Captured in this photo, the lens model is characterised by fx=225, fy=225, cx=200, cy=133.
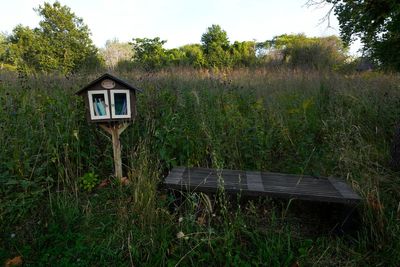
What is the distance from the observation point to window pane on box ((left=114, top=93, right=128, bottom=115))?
2.37 meters

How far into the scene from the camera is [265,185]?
2.03 meters

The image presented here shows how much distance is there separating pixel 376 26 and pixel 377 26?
293 mm

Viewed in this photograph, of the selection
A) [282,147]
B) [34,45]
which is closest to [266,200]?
[282,147]

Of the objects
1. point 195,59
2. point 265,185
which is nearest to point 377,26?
point 265,185

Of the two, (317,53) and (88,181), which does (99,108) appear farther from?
(317,53)

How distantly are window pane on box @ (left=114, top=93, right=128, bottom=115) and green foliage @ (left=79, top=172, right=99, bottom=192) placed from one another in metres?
0.71

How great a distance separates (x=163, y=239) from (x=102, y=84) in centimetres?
161

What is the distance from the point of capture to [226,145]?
2.83 m

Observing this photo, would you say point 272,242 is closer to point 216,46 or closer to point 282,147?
point 282,147

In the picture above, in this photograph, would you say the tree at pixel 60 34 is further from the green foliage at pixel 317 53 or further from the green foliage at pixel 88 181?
the green foliage at pixel 88 181

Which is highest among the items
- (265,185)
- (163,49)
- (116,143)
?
(163,49)

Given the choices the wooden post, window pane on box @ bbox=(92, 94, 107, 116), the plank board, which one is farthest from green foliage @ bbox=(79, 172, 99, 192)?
the plank board

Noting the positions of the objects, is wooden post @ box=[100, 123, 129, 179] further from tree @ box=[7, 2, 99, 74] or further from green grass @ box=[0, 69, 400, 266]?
tree @ box=[7, 2, 99, 74]

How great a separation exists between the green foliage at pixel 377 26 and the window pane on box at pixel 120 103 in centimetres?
537
